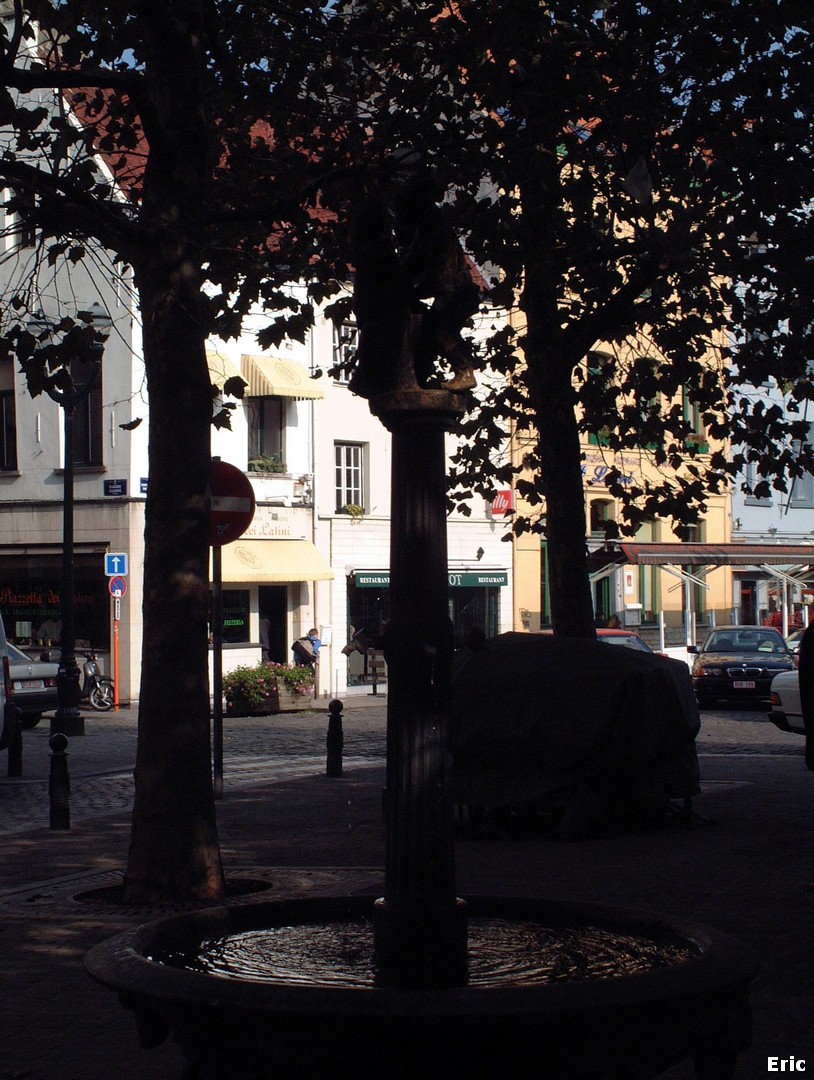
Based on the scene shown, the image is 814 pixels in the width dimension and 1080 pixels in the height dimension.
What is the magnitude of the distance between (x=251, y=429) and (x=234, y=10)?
22.7 metres

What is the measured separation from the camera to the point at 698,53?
42.7 feet

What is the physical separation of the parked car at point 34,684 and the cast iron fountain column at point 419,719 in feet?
72.3

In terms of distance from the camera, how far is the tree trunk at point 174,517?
930cm

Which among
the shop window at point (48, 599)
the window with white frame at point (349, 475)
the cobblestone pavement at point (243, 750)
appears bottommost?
the cobblestone pavement at point (243, 750)

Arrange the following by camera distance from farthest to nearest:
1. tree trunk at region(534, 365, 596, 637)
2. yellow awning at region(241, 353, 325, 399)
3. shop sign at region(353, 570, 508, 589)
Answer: shop sign at region(353, 570, 508, 589)
yellow awning at region(241, 353, 325, 399)
tree trunk at region(534, 365, 596, 637)

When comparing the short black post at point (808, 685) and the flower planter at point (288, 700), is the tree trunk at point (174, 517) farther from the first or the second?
the flower planter at point (288, 700)

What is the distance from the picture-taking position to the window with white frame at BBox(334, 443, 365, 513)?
38.4m

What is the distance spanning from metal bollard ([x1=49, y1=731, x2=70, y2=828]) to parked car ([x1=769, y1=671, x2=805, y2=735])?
11459 millimetres

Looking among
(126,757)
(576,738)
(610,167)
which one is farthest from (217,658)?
(126,757)

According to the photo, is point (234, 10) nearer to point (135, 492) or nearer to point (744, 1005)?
point (744, 1005)

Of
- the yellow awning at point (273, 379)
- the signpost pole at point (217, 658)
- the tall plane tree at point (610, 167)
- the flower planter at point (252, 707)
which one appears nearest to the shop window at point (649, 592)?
the yellow awning at point (273, 379)

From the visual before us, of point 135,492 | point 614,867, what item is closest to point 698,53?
point 614,867

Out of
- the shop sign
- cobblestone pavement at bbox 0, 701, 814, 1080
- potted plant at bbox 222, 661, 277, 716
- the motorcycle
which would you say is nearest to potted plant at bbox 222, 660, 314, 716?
potted plant at bbox 222, 661, 277, 716

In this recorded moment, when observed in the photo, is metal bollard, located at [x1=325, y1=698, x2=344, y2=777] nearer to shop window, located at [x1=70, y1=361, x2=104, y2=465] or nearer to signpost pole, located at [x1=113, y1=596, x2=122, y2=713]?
signpost pole, located at [x1=113, y1=596, x2=122, y2=713]
